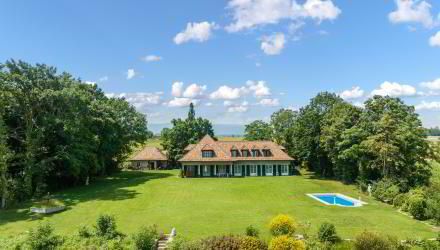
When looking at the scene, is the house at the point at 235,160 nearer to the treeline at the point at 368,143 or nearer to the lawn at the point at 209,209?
the treeline at the point at 368,143

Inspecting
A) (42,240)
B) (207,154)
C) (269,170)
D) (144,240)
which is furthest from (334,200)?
(42,240)

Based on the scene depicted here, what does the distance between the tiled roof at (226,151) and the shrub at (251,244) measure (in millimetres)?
34009

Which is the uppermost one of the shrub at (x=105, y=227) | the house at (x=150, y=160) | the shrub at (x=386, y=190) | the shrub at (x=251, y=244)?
the house at (x=150, y=160)

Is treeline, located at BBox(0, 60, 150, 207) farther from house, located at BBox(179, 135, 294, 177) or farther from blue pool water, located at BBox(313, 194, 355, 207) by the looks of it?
blue pool water, located at BBox(313, 194, 355, 207)

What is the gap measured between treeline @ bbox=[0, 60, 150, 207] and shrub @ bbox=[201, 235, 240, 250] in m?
23.6

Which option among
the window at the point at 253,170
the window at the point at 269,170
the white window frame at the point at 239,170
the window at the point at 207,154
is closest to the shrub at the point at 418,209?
the window at the point at 269,170

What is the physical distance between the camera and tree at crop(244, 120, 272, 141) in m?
79.2

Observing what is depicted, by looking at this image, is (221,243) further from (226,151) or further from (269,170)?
(226,151)

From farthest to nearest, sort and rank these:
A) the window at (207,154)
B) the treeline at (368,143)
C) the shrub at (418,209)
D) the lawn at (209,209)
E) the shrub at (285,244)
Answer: the window at (207,154), the treeline at (368,143), the shrub at (418,209), the lawn at (209,209), the shrub at (285,244)

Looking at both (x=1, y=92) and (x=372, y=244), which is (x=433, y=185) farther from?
(x=1, y=92)

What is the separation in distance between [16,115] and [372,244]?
3746cm

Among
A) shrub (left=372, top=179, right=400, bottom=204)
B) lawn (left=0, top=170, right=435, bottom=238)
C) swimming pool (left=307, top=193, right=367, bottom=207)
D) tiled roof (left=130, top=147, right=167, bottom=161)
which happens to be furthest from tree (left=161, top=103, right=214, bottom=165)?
shrub (left=372, top=179, right=400, bottom=204)

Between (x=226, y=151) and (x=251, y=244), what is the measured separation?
37396 mm

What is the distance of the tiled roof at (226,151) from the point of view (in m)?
56.4
